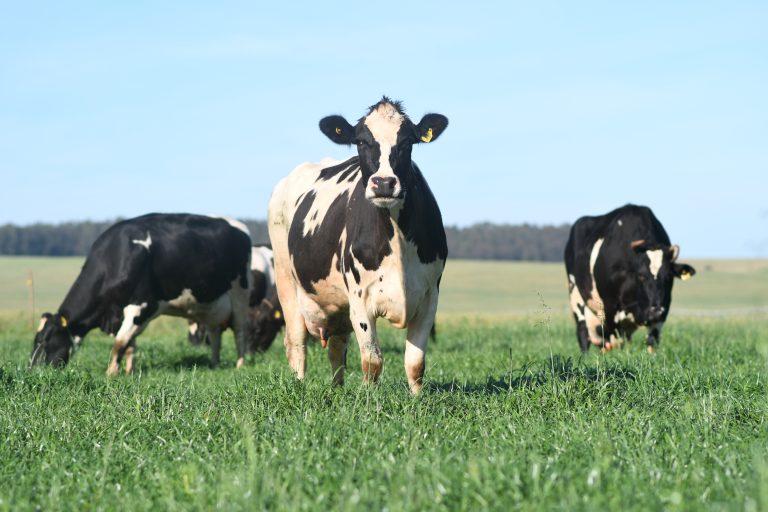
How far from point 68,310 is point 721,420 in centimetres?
1130

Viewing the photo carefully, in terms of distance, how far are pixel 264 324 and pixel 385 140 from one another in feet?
45.3

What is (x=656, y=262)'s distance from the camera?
14.2 metres

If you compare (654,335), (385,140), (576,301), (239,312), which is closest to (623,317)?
(654,335)

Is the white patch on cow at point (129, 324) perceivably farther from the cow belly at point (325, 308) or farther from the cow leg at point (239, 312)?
the cow belly at point (325, 308)

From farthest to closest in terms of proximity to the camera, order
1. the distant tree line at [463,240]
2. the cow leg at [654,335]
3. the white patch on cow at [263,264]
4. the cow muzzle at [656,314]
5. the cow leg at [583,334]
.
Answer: the distant tree line at [463,240] < the white patch on cow at [263,264] < the cow leg at [583,334] < the cow muzzle at [656,314] < the cow leg at [654,335]

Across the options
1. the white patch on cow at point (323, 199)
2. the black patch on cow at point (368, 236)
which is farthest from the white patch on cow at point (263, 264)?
the black patch on cow at point (368, 236)

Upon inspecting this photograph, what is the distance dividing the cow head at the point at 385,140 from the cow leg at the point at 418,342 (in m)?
1.01

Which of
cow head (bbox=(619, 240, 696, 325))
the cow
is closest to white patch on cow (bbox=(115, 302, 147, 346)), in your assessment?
the cow

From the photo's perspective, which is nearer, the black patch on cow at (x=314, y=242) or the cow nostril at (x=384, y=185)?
the cow nostril at (x=384, y=185)

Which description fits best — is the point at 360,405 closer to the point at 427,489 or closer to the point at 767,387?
the point at 427,489

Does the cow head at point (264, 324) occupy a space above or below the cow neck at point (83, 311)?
below

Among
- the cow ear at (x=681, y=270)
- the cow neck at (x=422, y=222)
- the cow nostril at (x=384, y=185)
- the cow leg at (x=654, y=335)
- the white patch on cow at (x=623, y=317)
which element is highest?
the cow nostril at (x=384, y=185)

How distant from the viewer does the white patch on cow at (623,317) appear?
1480 centimetres

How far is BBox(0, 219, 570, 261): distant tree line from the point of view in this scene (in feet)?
311
